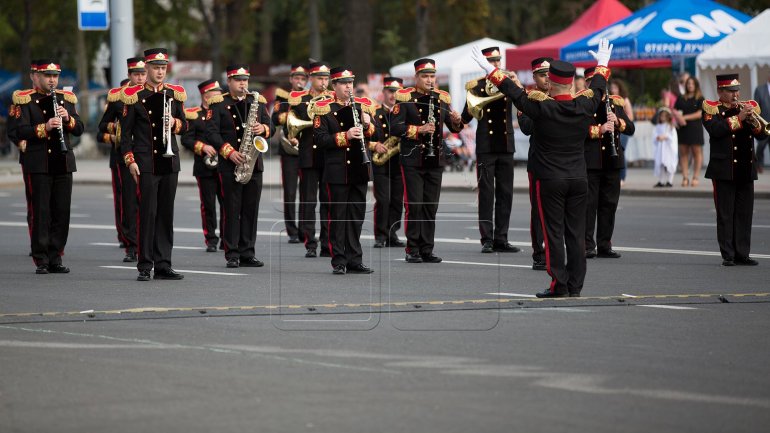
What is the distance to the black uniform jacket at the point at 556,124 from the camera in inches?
469

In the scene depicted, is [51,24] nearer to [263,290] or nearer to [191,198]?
[191,198]

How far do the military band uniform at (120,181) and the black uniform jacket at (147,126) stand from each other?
0.98 ft

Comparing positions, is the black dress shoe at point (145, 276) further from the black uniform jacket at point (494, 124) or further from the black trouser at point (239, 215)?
the black uniform jacket at point (494, 124)

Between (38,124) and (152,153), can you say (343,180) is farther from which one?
(38,124)

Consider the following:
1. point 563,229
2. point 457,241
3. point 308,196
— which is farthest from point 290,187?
point 563,229

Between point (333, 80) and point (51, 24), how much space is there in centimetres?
4496

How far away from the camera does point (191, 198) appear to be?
2752 cm

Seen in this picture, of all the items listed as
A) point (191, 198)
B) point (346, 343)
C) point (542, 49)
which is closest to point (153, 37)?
point (542, 49)

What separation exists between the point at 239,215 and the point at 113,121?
164 cm

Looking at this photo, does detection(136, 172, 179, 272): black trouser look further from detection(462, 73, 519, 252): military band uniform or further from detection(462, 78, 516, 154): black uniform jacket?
detection(462, 78, 516, 154): black uniform jacket

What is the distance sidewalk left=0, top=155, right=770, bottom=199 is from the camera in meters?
26.3

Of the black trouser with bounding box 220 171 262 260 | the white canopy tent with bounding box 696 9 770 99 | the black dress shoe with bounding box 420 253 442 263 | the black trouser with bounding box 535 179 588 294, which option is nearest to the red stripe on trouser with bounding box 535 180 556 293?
the black trouser with bounding box 535 179 588 294

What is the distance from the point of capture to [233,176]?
1531 cm

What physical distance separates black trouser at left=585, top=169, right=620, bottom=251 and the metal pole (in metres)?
16.3
